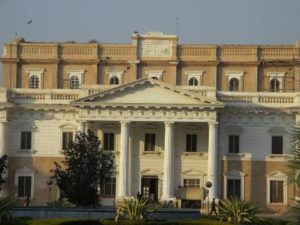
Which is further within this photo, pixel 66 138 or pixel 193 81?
pixel 193 81

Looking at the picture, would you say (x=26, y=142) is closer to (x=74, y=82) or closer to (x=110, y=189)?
(x=110, y=189)

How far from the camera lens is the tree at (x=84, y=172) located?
156 feet

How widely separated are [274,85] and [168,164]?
14.5m

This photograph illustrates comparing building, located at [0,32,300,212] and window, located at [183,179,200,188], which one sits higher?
building, located at [0,32,300,212]

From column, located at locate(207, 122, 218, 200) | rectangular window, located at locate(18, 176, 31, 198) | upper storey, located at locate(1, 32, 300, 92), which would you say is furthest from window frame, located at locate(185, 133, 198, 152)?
rectangular window, located at locate(18, 176, 31, 198)

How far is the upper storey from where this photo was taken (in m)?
72.2

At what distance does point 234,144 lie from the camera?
212 feet

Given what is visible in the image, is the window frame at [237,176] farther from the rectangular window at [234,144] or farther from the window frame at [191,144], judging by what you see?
the window frame at [191,144]

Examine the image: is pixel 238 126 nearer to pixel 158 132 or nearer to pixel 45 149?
pixel 158 132

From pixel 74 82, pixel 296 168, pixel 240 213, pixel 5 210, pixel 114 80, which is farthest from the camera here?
pixel 74 82

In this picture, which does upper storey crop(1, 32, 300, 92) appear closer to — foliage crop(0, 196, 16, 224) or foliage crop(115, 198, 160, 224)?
foliage crop(115, 198, 160, 224)

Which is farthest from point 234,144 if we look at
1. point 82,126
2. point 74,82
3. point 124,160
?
point 74,82

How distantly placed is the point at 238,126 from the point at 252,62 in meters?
9.40

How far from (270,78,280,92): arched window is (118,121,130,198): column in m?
15.3
